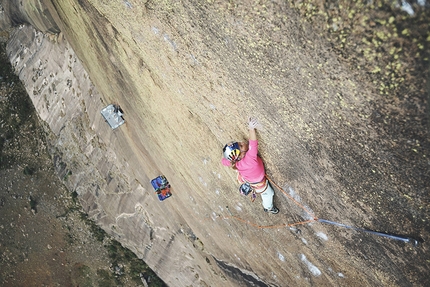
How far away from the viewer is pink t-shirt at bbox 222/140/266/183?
3.92 meters

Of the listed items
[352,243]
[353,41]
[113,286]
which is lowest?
[113,286]

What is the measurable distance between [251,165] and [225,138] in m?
0.63

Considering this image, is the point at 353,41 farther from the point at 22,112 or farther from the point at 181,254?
the point at 22,112

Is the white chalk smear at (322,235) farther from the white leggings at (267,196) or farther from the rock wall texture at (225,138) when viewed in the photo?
the white leggings at (267,196)

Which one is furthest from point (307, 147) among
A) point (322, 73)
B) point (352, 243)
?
point (352, 243)

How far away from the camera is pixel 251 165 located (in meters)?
4.07

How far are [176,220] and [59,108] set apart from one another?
13.6 feet

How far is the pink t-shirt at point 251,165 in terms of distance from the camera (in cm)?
392

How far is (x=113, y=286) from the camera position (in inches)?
423

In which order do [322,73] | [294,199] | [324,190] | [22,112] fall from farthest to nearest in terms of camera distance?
[22,112]
[294,199]
[324,190]
[322,73]

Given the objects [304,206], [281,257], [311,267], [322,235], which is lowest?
[281,257]

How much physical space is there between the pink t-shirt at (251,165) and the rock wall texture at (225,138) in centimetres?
14

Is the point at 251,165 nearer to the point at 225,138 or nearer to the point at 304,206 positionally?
the point at 225,138

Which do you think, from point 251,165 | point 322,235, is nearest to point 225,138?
point 251,165
